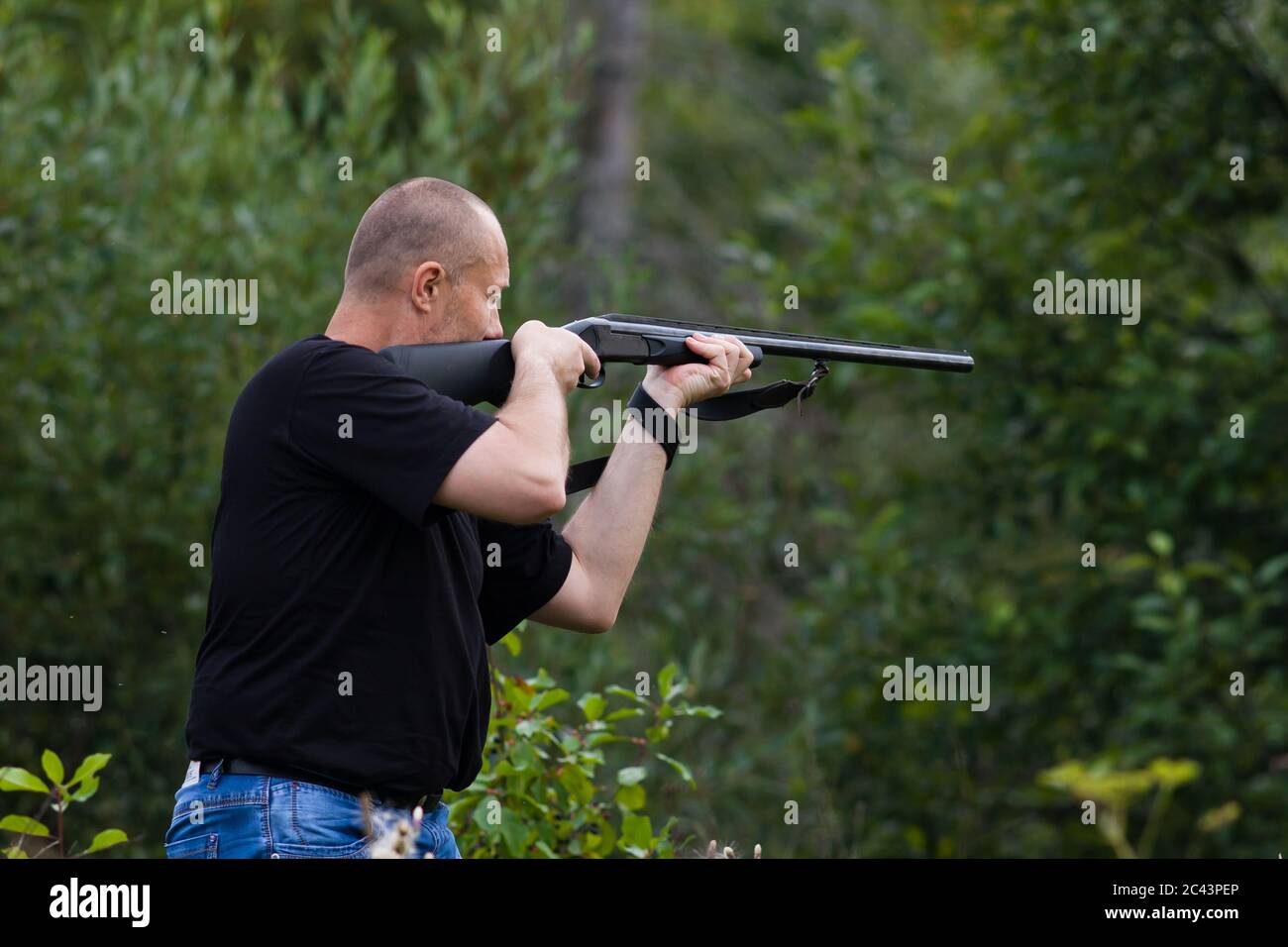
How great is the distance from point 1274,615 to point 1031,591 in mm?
1347

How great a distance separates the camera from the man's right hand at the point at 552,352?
3572 mm

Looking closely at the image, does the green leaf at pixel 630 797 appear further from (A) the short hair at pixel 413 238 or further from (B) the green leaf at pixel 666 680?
(A) the short hair at pixel 413 238

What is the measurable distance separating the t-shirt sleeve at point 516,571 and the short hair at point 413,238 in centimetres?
67

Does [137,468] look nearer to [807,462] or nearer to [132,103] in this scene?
[132,103]

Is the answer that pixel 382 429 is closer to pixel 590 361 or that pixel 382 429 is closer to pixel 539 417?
pixel 539 417

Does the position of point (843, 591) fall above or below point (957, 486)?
below

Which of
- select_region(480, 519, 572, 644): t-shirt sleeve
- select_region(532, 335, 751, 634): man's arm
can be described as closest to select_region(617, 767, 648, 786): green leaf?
select_region(532, 335, 751, 634): man's arm

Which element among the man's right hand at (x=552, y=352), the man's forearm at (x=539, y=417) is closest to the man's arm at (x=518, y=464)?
the man's forearm at (x=539, y=417)

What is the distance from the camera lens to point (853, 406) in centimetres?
971

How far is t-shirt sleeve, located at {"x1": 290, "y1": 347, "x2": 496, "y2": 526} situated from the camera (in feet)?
10.3

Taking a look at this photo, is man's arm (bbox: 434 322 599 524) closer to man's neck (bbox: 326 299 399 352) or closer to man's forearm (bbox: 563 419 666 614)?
man's neck (bbox: 326 299 399 352)

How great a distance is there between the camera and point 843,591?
9.00 m
